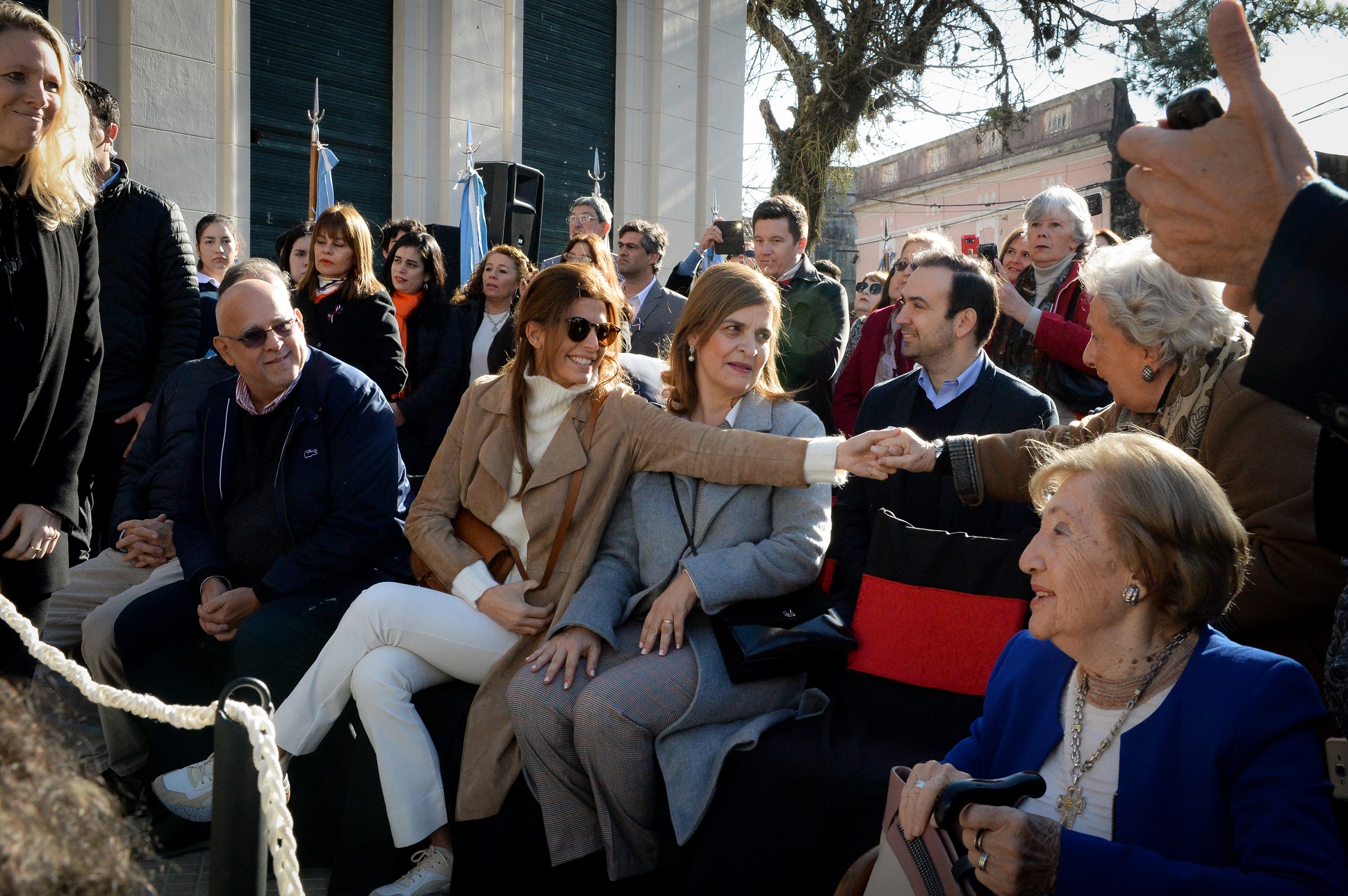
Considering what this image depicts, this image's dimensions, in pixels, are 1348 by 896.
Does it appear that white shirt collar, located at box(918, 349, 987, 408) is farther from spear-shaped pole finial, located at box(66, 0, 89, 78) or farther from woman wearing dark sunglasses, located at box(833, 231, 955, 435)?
spear-shaped pole finial, located at box(66, 0, 89, 78)

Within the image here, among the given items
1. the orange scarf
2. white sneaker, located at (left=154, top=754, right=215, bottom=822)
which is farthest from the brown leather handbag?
the orange scarf

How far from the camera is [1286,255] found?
123 centimetres

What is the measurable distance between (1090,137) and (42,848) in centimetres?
2743

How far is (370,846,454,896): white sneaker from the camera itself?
334 cm

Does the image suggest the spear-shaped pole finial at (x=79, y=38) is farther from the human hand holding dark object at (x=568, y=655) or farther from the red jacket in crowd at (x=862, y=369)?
the human hand holding dark object at (x=568, y=655)

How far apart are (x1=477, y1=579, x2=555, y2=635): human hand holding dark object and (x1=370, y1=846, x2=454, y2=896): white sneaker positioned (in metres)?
0.74

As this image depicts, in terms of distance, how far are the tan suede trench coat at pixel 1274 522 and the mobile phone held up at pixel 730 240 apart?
636 centimetres

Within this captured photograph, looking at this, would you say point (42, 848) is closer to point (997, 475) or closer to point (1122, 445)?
point (1122, 445)

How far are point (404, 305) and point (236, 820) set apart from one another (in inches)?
210

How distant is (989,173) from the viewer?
29375 millimetres

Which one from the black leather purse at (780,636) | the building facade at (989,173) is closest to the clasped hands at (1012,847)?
the black leather purse at (780,636)

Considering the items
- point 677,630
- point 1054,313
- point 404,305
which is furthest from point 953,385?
point 404,305

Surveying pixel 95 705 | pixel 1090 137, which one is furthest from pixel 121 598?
pixel 1090 137

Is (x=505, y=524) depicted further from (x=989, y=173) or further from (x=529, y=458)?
(x=989, y=173)
